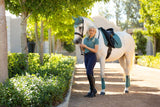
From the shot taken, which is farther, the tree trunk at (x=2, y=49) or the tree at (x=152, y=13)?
the tree at (x=152, y=13)

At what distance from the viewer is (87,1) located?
9531mm

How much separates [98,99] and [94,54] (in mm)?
1299

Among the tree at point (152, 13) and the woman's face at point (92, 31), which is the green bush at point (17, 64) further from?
the tree at point (152, 13)

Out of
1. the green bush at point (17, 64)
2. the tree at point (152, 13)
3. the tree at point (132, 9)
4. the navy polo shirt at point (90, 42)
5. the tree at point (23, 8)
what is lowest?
the green bush at point (17, 64)

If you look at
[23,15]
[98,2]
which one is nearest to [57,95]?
[23,15]

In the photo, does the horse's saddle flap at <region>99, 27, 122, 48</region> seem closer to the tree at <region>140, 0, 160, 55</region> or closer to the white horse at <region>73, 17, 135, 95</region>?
the white horse at <region>73, 17, 135, 95</region>

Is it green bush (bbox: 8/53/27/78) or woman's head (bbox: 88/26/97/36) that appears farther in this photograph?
green bush (bbox: 8/53/27/78)

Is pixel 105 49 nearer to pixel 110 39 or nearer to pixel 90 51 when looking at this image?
pixel 110 39

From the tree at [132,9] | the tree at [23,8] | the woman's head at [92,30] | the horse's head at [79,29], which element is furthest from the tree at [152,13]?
the tree at [132,9]

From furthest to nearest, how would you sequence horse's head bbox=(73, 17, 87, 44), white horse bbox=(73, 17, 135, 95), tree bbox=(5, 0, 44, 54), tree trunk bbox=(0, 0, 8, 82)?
tree bbox=(5, 0, 44, 54) < white horse bbox=(73, 17, 135, 95) < horse's head bbox=(73, 17, 87, 44) < tree trunk bbox=(0, 0, 8, 82)

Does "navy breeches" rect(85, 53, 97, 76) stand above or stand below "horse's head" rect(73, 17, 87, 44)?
below

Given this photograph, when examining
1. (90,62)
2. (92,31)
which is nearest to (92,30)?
(92,31)

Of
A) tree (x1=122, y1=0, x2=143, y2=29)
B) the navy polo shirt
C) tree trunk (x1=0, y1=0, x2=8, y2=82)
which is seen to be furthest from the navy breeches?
tree (x1=122, y1=0, x2=143, y2=29)

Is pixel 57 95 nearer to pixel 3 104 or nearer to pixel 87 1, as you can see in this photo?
pixel 3 104
